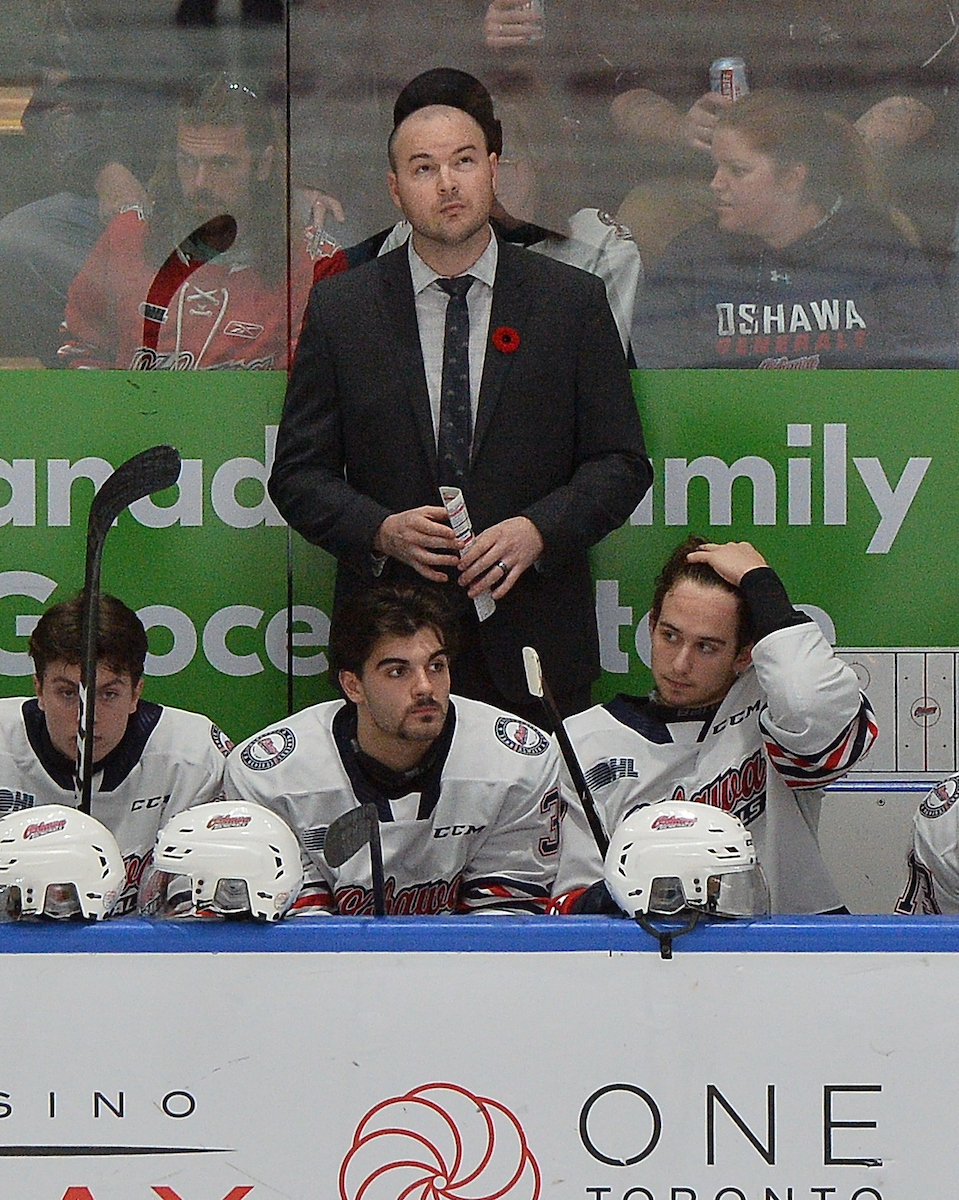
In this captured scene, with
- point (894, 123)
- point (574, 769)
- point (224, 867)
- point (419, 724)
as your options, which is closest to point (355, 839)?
point (224, 867)

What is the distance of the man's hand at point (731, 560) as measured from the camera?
259 cm

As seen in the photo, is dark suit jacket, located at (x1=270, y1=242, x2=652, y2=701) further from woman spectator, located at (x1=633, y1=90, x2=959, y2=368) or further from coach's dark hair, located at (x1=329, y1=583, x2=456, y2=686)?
coach's dark hair, located at (x1=329, y1=583, x2=456, y2=686)

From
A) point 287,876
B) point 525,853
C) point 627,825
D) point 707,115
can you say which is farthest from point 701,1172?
point 707,115

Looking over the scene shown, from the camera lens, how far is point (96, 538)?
7.59 ft

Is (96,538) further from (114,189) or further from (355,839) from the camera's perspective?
(114,189)

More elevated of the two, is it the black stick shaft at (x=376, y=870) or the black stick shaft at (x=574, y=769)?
the black stick shaft at (x=574, y=769)

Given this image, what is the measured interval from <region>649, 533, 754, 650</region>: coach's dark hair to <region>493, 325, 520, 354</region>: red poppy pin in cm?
59

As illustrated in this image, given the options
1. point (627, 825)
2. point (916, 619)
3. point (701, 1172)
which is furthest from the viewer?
point (916, 619)

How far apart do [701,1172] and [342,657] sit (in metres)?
1.08

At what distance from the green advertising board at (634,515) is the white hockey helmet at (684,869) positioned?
1443mm

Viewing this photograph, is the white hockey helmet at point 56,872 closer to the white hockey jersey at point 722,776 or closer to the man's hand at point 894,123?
the white hockey jersey at point 722,776

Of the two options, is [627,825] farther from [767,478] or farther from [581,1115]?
[767,478]

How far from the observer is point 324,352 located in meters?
3.11

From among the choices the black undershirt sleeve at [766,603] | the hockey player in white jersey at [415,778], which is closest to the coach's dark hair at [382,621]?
the hockey player in white jersey at [415,778]
